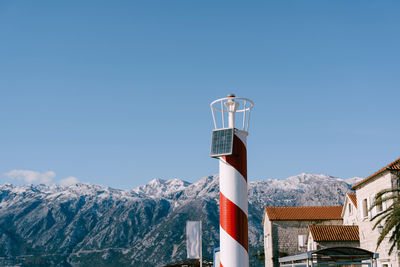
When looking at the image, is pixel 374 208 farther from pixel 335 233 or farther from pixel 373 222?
pixel 335 233

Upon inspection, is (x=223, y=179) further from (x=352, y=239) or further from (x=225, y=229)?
(x=352, y=239)

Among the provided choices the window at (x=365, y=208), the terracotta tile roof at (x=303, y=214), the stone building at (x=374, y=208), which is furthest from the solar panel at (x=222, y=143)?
the terracotta tile roof at (x=303, y=214)

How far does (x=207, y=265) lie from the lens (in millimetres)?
42812

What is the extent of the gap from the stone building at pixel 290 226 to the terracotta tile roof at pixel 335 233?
654 centimetres

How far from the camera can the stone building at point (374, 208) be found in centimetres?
3552

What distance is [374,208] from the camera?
3950 cm

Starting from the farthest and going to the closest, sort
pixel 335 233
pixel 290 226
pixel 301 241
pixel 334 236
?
pixel 290 226 → pixel 301 241 → pixel 335 233 → pixel 334 236

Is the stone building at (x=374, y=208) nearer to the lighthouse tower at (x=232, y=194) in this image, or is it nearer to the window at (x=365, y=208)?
the window at (x=365, y=208)

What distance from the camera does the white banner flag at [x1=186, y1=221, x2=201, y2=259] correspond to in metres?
14.7

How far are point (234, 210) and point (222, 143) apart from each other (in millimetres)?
1901

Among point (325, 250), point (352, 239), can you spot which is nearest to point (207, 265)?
point (352, 239)

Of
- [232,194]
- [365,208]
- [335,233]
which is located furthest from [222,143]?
[335,233]

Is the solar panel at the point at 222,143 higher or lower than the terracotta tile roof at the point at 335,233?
higher

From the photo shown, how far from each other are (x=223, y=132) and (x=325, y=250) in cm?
1129
